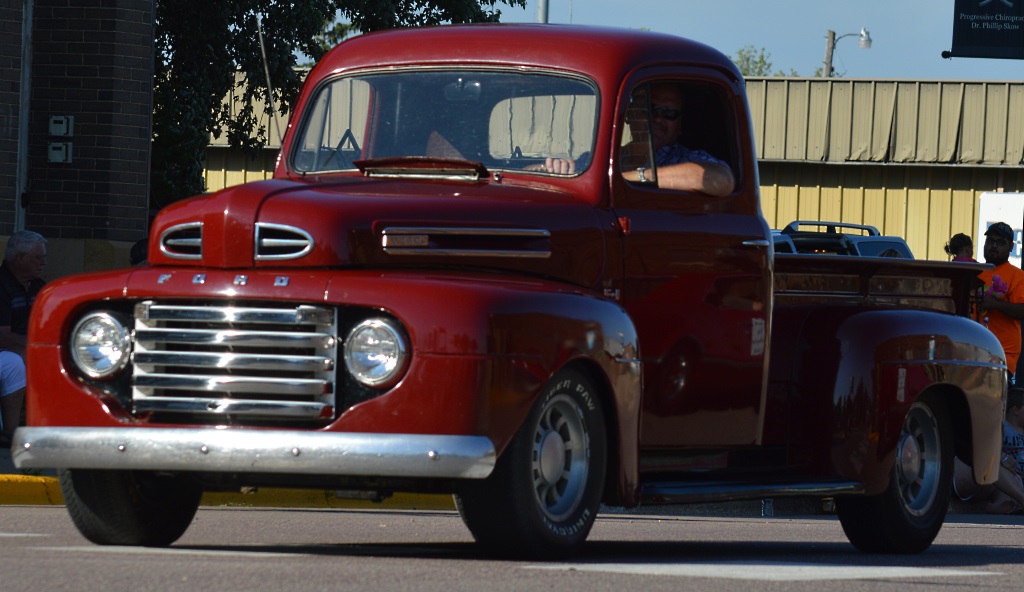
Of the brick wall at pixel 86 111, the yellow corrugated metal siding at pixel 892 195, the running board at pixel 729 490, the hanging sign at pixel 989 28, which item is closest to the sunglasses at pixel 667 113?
the running board at pixel 729 490

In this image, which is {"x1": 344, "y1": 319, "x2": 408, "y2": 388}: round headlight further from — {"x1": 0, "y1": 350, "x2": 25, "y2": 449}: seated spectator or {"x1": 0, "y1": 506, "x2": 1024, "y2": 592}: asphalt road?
{"x1": 0, "y1": 350, "x2": 25, "y2": 449}: seated spectator

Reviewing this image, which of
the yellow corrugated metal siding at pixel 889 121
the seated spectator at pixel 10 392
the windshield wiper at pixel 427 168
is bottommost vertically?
the seated spectator at pixel 10 392

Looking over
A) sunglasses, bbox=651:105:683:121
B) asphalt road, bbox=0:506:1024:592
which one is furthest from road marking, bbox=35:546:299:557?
sunglasses, bbox=651:105:683:121

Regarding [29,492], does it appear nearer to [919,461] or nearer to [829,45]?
[919,461]

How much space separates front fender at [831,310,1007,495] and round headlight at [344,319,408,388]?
278 centimetres

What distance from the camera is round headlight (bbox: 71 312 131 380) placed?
283 inches

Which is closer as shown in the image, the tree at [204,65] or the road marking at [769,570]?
the road marking at [769,570]

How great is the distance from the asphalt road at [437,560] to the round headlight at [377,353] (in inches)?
25.1

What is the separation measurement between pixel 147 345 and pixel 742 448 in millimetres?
2807

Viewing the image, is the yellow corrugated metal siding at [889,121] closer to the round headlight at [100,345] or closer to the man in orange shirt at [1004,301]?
the man in orange shirt at [1004,301]

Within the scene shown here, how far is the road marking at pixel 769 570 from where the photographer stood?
7.11 metres

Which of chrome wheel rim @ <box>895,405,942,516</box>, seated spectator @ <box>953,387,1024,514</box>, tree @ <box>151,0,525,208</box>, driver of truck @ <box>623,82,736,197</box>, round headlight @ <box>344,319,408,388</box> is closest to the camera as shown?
round headlight @ <box>344,319,408,388</box>

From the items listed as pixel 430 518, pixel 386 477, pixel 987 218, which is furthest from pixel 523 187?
pixel 987 218

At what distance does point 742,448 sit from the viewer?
880cm
